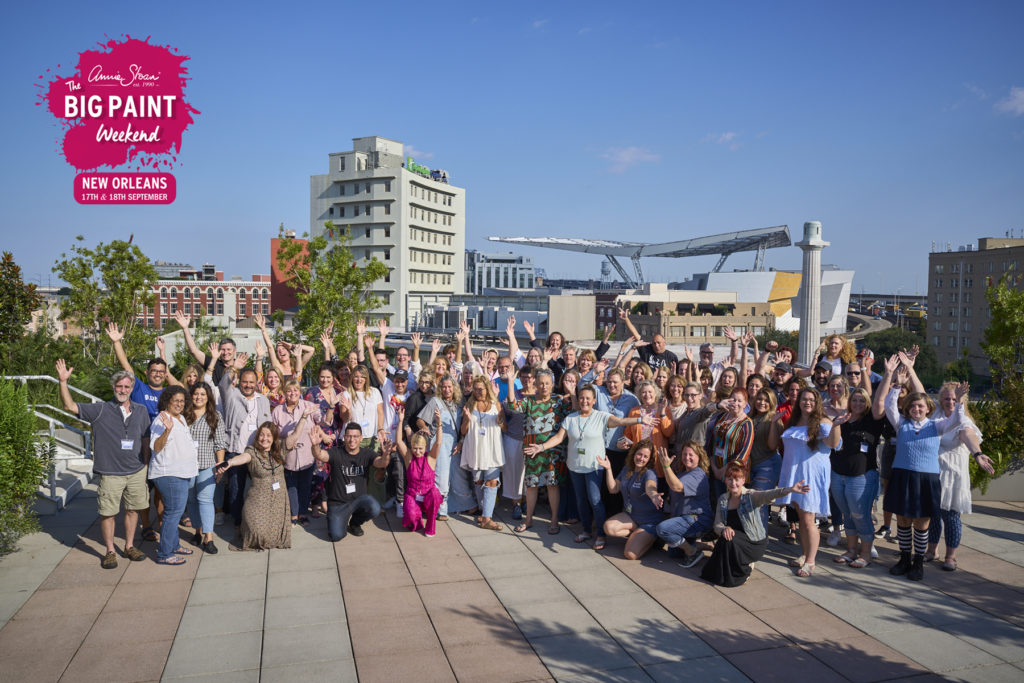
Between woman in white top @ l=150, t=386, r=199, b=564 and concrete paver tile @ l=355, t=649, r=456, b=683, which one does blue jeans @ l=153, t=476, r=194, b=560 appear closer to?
woman in white top @ l=150, t=386, r=199, b=564

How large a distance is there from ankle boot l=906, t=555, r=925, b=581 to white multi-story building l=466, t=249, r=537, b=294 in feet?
522

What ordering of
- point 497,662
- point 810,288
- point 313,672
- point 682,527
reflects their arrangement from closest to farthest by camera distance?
point 313,672 → point 497,662 → point 682,527 → point 810,288

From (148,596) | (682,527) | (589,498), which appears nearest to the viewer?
(148,596)

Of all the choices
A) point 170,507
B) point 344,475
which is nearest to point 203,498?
point 170,507

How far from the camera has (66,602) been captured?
555 centimetres

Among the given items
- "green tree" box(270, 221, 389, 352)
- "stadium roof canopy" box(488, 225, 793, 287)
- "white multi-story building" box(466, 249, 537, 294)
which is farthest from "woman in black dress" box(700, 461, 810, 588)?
"white multi-story building" box(466, 249, 537, 294)

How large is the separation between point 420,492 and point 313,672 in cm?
283

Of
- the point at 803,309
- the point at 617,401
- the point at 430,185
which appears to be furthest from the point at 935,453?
the point at 430,185

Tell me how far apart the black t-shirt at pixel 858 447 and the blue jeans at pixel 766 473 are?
53 centimetres

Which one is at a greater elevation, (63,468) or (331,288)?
(331,288)

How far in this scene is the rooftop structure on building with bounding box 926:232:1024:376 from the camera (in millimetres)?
94375

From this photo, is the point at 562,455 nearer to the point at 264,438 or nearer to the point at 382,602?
the point at 382,602

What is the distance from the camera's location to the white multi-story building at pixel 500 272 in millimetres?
167000

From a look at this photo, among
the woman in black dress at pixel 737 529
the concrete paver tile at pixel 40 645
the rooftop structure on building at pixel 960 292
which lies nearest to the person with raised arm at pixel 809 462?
the woman in black dress at pixel 737 529
